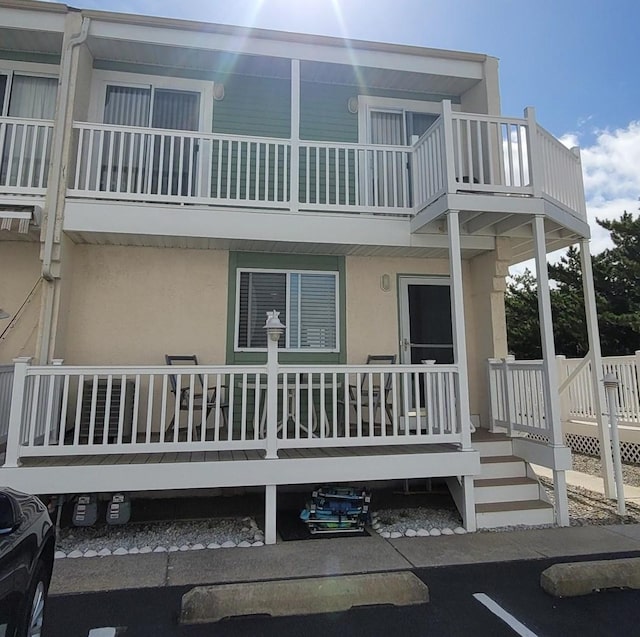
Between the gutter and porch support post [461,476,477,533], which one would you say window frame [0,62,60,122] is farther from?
porch support post [461,476,477,533]

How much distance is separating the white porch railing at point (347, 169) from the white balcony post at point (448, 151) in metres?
0.01

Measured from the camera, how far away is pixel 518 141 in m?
6.01

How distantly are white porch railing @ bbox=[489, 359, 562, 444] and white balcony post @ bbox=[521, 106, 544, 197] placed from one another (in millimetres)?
2312

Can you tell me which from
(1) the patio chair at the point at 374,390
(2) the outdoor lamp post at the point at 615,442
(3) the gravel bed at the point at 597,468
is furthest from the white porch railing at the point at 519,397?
(3) the gravel bed at the point at 597,468

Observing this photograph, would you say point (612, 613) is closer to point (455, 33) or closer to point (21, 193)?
point (21, 193)

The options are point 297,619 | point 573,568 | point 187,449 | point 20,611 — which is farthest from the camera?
point 187,449

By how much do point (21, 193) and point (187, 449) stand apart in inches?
154

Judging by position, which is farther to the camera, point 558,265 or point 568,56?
point 558,265

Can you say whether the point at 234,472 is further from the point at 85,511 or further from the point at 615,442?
the point at 615,442

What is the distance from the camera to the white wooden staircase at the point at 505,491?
5.21 m

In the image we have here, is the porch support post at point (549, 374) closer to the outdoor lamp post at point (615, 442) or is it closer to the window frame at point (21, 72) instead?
the outdoor lamp post at point (615, 442)

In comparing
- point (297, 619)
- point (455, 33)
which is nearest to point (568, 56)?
point (455, 33)

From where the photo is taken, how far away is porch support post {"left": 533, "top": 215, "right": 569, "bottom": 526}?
5324mm

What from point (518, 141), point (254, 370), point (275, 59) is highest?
point (275, 59)
